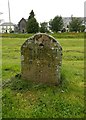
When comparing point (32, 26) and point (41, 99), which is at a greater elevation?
point (32, 26)

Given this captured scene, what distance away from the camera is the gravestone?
1159 centimetres

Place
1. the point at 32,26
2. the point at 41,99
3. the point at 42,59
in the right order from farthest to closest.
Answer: the point at 32,26 < the point at 42,59 < the point at 41,99

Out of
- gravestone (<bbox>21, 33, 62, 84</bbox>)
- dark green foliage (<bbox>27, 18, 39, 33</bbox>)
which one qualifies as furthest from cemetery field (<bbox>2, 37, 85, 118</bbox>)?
dark green foliage (<bbox>27, 18, 39, 33</bbox>)

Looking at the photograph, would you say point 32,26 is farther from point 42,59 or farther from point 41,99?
point 41,99

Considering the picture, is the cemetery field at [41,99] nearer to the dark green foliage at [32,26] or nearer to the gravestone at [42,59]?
the gravestone at [42,59]

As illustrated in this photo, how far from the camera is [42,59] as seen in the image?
11719mm

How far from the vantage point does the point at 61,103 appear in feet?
34.5

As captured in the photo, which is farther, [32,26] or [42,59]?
[32,26]

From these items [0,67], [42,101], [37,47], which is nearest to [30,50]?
[37,47]

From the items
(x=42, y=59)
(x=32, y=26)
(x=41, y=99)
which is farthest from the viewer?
(x=32, y=26)

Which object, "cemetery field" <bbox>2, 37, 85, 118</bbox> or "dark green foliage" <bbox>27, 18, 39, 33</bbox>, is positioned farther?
"dark green foliage" <bbox>27, 18, 39, 33</bbox>

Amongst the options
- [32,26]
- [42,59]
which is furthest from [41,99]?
[32,26]

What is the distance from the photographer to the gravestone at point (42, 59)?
11586 mm

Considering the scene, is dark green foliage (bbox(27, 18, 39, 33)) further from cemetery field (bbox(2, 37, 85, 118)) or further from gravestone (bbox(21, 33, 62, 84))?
gravestone (bbox(21, 33, 62, 84))
